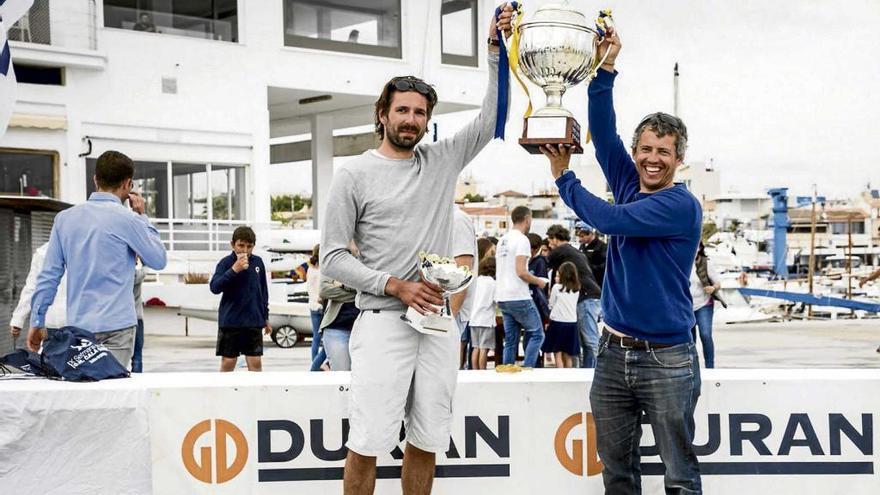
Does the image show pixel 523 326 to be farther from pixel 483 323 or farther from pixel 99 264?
pixel 99 264

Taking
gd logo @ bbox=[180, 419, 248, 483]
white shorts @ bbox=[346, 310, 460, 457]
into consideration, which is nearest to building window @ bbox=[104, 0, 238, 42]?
gd logo @ bbox=[180, 419, 248, 483]

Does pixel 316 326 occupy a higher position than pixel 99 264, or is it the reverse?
pixel 99 264

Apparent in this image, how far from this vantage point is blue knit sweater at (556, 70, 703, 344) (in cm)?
347

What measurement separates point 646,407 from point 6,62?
3995 mm

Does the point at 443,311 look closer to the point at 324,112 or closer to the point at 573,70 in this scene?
the point at 573,70

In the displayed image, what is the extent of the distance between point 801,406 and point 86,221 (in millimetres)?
3687

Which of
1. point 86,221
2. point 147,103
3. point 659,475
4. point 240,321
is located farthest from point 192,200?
point 659,475

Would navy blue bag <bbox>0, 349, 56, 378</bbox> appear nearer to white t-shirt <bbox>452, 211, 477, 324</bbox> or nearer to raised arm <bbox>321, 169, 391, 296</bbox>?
raised arm <bbox>321, 169, 391, 296</bbox>

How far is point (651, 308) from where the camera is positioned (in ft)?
11.6

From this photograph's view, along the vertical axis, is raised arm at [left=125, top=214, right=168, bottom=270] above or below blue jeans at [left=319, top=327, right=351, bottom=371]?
above

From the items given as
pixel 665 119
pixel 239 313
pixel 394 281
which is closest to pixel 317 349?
pixel 239 313

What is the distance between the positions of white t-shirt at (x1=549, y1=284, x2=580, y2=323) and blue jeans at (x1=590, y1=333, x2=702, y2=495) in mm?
5655

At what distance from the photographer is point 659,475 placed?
4.30 metres

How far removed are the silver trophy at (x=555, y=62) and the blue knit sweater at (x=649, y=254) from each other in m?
0.26
